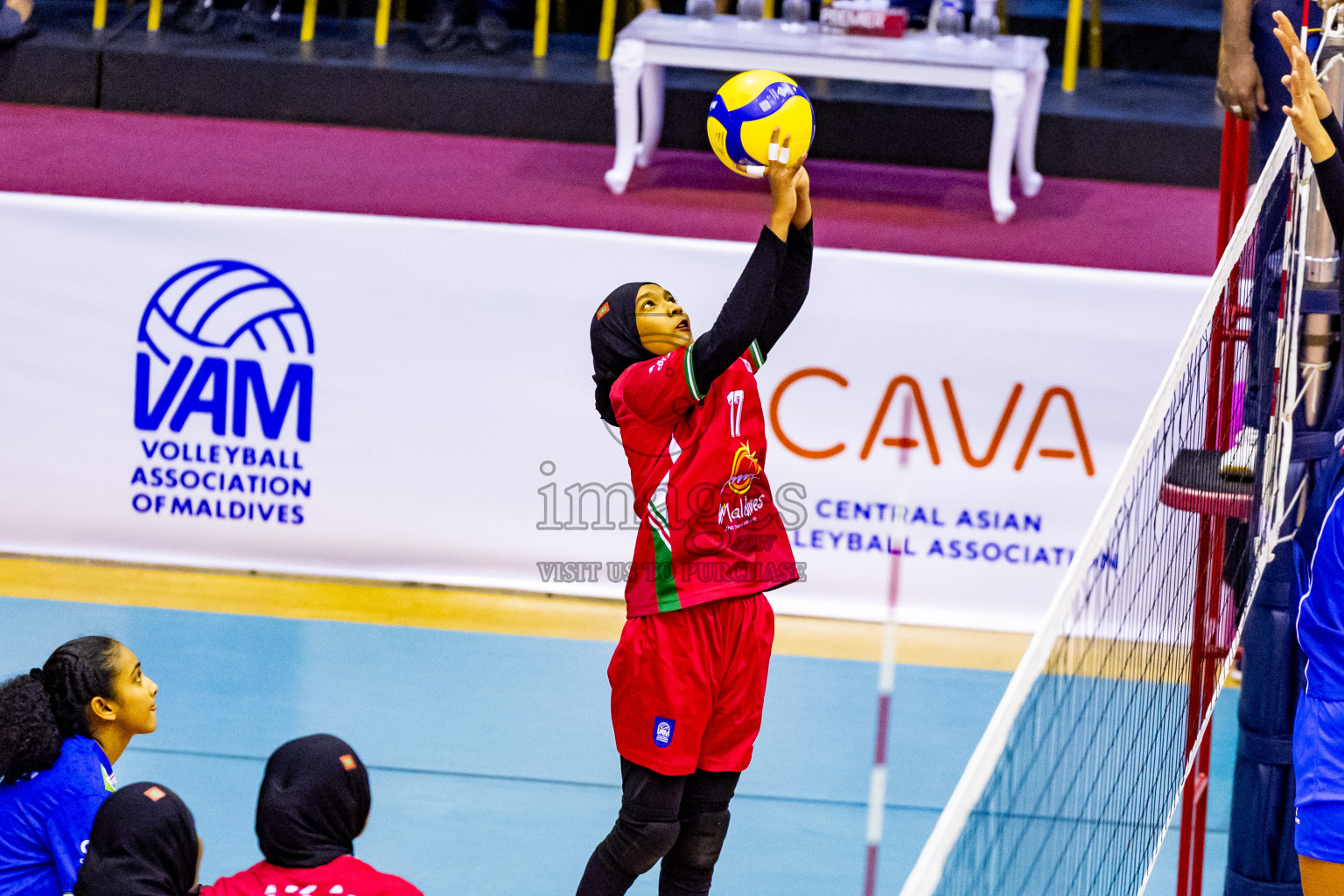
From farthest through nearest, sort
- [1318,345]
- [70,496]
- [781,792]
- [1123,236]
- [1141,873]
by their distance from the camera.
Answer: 1. [1123,236]
2. [70,496]
3. [781,792]
4. [1141,873]
5. [1318,345]

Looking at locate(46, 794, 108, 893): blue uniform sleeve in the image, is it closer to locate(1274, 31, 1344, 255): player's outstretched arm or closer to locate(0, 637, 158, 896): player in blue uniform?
locate(0, 637, 158, 896): player in blue uniform

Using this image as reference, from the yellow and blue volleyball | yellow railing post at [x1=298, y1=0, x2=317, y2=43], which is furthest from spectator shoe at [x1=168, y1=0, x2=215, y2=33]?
the yellow and blue volleyball

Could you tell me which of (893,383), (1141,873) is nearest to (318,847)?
(1141,873)

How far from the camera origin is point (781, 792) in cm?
506

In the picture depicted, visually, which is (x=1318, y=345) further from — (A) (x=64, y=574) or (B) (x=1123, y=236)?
(A) (x=64, y=574)

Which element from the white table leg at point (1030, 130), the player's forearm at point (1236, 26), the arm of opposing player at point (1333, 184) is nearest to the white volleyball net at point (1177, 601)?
the arm of opposing player at point (1333, 184)

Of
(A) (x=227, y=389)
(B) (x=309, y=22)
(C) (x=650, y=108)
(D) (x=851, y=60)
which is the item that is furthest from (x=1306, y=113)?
(B) (x=309, y=22)

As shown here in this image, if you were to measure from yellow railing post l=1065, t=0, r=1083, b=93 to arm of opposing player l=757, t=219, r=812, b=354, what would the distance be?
563 centimetres

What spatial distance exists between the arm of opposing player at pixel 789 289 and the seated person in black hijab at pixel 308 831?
4.25 feet

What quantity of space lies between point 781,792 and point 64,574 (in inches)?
118

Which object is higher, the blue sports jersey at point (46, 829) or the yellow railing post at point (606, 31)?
the yellow railing post at point (606, 31)

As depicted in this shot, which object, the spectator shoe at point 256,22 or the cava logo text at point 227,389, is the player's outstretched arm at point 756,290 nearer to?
the cava logo text at point 227,389

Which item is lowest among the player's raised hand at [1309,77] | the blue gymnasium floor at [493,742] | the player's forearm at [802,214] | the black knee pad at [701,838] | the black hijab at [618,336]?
the blue gymnasium floor at [493,742]

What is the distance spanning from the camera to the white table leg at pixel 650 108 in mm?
8258
